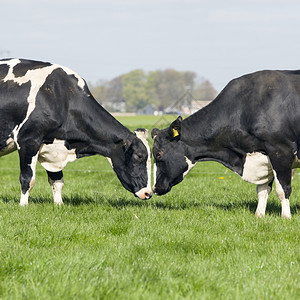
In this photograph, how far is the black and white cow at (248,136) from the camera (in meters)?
→ 7.30

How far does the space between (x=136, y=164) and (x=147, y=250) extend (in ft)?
9.73

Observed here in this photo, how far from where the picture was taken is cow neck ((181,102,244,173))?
25.7 ft

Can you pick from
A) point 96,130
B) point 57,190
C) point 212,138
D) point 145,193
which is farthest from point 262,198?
point 57,190

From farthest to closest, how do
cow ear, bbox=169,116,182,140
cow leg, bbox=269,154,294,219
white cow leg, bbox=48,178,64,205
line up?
white cow leg, bbox=48,178,64,205 < cow ear, bbox=169,116,182,140 < cow leg, bbox=269,154,294,219

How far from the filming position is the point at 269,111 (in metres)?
7.33

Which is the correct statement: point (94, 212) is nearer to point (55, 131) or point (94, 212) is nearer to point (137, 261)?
point (55, 131)

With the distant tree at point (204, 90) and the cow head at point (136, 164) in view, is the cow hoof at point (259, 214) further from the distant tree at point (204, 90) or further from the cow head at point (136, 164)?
the distant tree at point (204, 90)

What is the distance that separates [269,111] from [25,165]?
12.5ft

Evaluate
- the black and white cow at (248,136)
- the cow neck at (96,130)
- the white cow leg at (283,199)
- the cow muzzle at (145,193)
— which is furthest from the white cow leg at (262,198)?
the cow neck at (96,130)

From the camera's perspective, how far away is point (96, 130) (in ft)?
27.0

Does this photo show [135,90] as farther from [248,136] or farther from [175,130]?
[248,136]

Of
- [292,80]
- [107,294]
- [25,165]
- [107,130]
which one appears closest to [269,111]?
[292,80]

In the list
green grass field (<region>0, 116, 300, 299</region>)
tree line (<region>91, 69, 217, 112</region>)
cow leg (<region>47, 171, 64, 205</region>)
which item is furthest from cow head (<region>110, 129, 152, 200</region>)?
tree line (<region>91, 69, 217, 112</region>)

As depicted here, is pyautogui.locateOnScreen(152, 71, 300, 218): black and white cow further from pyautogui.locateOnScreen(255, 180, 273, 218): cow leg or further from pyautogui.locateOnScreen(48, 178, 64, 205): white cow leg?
pyautogui.locateOnScreen(48, 178, 64, 205): white cow leg
